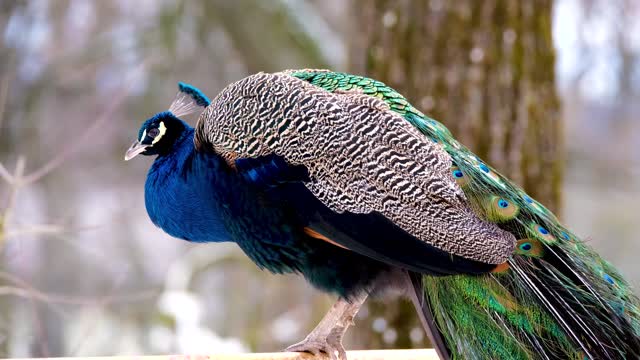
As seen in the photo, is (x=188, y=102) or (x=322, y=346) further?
(x=188, y=102)

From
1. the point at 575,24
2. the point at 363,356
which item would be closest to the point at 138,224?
the point at 575,24

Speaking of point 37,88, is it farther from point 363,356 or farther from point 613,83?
point 613,83

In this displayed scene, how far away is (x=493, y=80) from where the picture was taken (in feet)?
10.1

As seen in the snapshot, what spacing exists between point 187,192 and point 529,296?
37.1 inches

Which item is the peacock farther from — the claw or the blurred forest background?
the blurred forest background

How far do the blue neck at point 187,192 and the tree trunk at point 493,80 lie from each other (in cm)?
92

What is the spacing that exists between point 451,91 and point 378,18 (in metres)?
0.37

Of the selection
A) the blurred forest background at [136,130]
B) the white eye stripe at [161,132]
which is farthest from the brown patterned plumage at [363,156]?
the blurred forest background at [136,130]

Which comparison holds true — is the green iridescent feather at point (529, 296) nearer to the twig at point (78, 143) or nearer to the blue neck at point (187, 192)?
the blue neck at point (187, 192)

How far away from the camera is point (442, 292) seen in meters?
2.29

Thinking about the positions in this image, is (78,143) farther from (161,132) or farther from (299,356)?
(299,356)

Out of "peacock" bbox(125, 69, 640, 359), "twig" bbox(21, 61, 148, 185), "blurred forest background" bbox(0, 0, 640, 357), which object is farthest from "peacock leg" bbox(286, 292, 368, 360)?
"blurred forest background" bbox(0, 0, 640, 357)

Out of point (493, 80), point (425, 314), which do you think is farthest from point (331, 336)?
point (493, 80)

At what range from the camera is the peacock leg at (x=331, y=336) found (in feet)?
8.25
